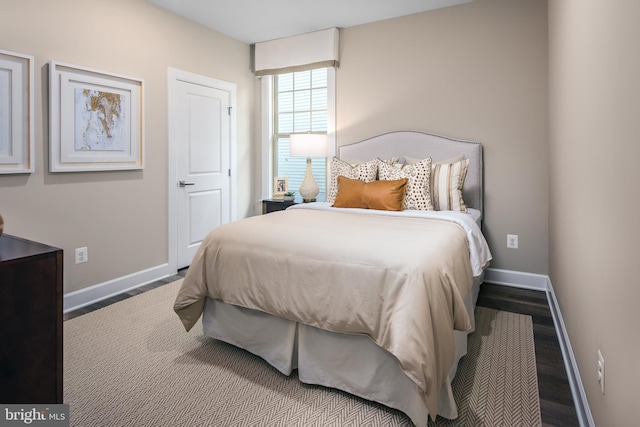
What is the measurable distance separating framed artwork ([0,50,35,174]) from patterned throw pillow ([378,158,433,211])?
2.59 m

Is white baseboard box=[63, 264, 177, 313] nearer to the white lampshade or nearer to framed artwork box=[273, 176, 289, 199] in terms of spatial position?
framed artwork box=[273, 176, 289, 199]

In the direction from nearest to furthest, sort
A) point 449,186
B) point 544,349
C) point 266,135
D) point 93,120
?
point 544,349
point 93,120
point 449,186
point 266,135

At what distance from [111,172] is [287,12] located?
7.02ft

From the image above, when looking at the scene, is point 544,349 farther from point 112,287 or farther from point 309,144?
point 112,287

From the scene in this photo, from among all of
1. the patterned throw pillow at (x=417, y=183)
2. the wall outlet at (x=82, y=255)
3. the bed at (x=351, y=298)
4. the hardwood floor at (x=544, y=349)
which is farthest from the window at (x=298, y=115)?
the wall outlet at (x=82, y=255)

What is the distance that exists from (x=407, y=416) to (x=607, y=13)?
1721 millimetres

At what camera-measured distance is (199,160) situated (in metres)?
4.09

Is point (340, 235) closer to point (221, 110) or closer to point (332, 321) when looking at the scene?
point (332, 321)

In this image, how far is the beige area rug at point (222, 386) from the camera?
172cm

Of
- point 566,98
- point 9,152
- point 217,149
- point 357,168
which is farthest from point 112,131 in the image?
point 566,98

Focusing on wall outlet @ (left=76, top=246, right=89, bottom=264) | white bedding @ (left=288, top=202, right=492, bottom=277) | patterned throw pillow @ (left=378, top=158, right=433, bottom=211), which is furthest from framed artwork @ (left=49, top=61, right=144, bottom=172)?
patterned throw pillow @ (left=378, top=158, right=433, bottom=211)

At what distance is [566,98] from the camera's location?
91.0 inches

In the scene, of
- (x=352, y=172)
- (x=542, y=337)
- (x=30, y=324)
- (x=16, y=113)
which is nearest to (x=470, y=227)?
(x=542, y=337)

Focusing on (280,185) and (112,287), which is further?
(280,185)
